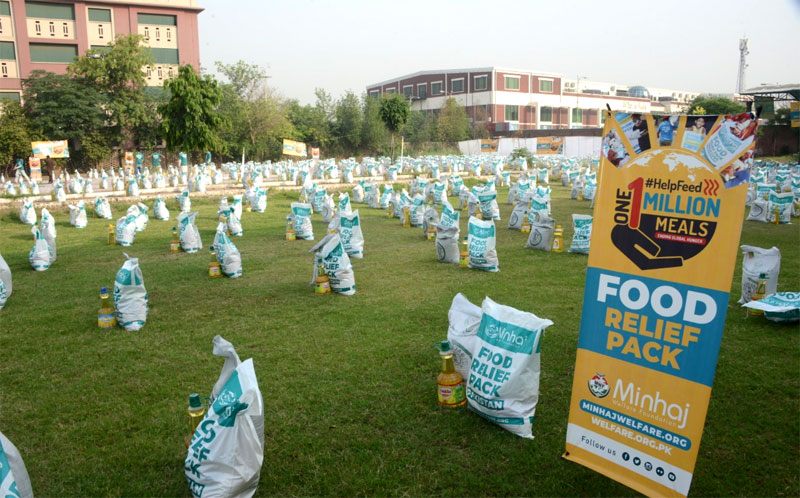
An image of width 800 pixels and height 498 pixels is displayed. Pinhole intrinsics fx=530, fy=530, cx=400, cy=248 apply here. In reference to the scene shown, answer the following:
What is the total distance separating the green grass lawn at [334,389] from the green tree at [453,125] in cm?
4640

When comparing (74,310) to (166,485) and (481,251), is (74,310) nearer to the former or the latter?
(166,485)

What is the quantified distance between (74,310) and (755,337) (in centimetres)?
764

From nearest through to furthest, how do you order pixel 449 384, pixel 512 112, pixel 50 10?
pixel 449 384, pixel 50 10, pixel 512 112

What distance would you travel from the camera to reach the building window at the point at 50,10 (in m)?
37.2

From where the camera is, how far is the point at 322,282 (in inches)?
276

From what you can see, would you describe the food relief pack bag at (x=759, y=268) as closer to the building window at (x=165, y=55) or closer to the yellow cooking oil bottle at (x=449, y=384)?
the yellow cooking oil bottle at (x=449, y=384)

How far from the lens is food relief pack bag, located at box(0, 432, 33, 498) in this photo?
7.65ft

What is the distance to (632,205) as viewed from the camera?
2.80m

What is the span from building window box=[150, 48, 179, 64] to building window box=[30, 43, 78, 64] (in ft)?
17.7

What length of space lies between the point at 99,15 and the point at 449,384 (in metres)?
45.9

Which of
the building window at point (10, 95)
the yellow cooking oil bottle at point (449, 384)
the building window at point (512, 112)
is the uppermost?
the building window at point (512, 112)

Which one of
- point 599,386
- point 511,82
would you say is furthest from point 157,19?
point 599,386

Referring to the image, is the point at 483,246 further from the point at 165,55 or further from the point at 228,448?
the point at 165,55

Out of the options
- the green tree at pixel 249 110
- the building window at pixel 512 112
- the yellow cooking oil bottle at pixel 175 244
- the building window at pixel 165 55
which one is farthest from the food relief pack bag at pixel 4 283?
the building window at pixel 512 112
